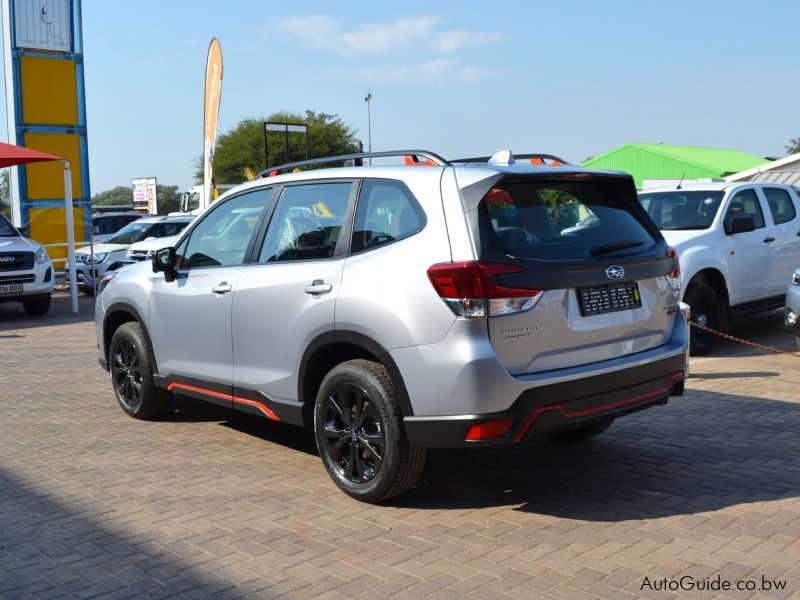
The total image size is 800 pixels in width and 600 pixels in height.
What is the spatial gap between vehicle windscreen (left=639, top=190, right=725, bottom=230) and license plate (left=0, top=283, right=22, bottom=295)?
10218 mm

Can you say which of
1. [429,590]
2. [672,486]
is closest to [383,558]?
[429,590]

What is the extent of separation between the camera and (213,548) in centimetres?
435

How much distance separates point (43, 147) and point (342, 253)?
57.1 ft

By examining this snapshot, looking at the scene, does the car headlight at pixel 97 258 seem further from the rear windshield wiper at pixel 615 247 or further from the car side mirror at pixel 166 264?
the rear windshield wiper at pixel 615 247

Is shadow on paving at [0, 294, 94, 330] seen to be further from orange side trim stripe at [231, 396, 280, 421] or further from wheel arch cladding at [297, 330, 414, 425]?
wheel arch cladding at [297, 330, 414, 425]

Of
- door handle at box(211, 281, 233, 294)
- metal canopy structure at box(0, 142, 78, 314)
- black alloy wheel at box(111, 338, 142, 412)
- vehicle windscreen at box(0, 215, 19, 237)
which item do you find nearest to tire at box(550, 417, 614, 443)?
door handle at box(211, 281, 233, 294)

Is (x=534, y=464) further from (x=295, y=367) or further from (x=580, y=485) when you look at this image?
(x=295, y=367)

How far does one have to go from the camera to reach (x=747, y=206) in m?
10.9

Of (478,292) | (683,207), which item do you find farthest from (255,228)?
(683,207)

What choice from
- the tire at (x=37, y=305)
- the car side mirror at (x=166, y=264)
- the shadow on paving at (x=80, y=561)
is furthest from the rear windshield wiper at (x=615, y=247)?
the tire at (x=37, y=305)

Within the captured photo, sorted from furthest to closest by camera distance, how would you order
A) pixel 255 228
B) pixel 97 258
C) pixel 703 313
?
pixel 97 258 < pixel 703 313 < pixel 255 228

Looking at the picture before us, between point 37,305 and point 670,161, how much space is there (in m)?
46.8

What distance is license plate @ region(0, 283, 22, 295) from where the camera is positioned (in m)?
15.0

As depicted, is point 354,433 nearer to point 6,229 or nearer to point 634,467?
point 634,467
